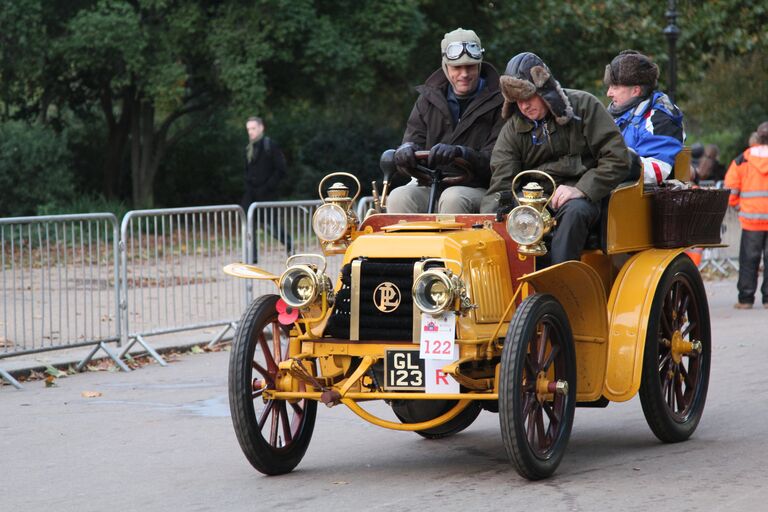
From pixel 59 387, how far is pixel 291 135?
2225cm

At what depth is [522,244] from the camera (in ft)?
20.7

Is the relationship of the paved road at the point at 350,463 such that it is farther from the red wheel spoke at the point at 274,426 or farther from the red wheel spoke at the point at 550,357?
the red wheel spoke at the point at 550,357

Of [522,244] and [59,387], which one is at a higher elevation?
[522,244]

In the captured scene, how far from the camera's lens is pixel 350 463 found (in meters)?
7.02

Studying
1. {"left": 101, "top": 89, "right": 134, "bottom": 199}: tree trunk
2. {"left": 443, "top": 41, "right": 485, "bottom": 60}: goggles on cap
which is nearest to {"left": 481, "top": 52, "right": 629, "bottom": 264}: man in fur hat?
{"left": 443, "top": 41, "right": 485, "bottom": 60}: goggles on cap

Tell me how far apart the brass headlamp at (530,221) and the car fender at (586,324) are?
1.72 feet

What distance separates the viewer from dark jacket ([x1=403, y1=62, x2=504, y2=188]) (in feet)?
24.1

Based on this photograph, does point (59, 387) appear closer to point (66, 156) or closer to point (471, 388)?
point (471, 388)

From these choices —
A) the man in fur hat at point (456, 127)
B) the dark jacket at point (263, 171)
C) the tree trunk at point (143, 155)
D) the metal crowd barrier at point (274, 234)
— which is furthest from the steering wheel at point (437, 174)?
the tree trunk at point (143, 155)

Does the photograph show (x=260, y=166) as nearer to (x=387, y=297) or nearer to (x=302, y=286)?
(x=302, y=286)

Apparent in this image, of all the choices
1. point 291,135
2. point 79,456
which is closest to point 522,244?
point 79,456

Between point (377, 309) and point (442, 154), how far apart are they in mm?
1088

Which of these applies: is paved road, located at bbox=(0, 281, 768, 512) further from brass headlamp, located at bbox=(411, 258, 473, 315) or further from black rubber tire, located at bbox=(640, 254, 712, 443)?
brass headlamp, located at bbox=(411, 258, 473, 315)

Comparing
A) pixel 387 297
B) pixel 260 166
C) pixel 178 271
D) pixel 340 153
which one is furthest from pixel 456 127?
pixel 340 153
